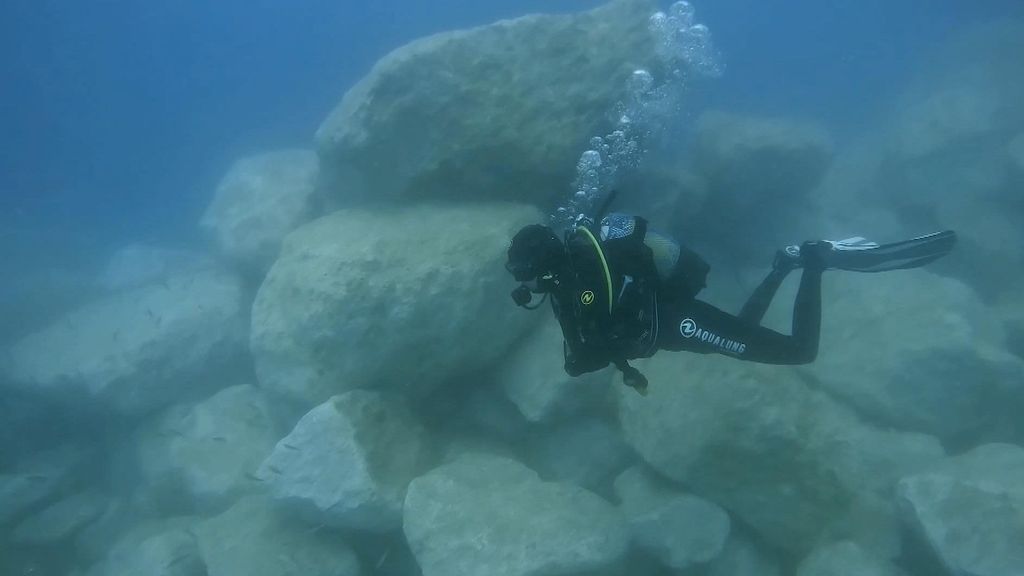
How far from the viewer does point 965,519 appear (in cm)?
563

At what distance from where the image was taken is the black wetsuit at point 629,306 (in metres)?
4.50

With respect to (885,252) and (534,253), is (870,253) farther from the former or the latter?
(534,253)

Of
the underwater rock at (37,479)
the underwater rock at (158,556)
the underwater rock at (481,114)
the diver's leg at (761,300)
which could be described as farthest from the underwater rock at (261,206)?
the diver's leg at (761,300)

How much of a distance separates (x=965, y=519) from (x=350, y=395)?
21.7ft

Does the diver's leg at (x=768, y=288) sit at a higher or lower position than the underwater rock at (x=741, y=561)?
higher

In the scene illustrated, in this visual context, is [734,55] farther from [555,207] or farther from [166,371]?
[166,371]

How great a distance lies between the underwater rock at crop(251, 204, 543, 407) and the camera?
7441 millimetres

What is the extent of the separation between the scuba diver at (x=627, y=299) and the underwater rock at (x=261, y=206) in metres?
7.86

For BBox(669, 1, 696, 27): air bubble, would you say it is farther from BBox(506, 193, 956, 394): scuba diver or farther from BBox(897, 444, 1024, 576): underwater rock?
BBox(897, 444, 1024, 576): underwater rock

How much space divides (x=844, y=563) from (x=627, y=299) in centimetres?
384

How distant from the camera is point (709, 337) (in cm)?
546

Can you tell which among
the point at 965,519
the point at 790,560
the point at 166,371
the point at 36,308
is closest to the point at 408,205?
the point at 166,371

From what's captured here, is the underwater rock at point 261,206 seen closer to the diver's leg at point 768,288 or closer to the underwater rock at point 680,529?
the underwater rock at point 680,529

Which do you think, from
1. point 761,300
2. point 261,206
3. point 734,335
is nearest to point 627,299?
point 734,335
